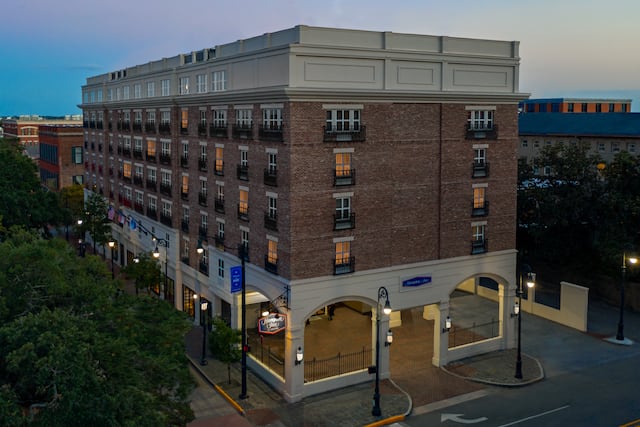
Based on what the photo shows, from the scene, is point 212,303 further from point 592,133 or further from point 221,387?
point 592,133

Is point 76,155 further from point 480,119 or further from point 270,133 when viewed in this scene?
point 480,119

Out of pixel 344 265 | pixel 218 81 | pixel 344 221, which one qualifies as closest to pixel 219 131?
pixel 218 81

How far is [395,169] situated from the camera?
34750 millimetres

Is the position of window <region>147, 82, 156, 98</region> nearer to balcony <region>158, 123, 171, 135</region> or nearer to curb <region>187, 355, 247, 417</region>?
balcony <region>158, 123, 171, 135</region>

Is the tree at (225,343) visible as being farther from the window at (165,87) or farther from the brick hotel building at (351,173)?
the window at (165,87)

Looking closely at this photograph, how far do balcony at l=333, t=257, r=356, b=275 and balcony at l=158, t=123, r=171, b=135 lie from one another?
2008 cm

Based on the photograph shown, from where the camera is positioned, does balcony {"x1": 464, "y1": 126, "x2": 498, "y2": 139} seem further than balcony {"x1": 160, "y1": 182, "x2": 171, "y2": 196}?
No

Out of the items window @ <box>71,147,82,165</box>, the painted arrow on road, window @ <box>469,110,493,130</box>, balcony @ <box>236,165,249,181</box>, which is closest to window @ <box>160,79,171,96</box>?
balcony @ <box>236,165,249,181</box>

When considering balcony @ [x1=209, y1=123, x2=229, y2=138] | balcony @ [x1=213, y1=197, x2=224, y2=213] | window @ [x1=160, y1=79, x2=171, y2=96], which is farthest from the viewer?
window @ [x1=160, y1=79, x2=171, y2=96]

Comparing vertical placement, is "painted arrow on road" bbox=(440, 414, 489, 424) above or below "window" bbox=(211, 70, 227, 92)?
below

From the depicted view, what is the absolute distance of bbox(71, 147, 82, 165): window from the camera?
9143 centimetres

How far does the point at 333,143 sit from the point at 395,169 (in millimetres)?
4049

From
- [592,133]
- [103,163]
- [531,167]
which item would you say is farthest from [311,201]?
[592,133]

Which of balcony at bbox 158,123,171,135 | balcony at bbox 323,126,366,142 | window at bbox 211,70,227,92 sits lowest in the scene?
balcony at bbox 323,126,366,142
